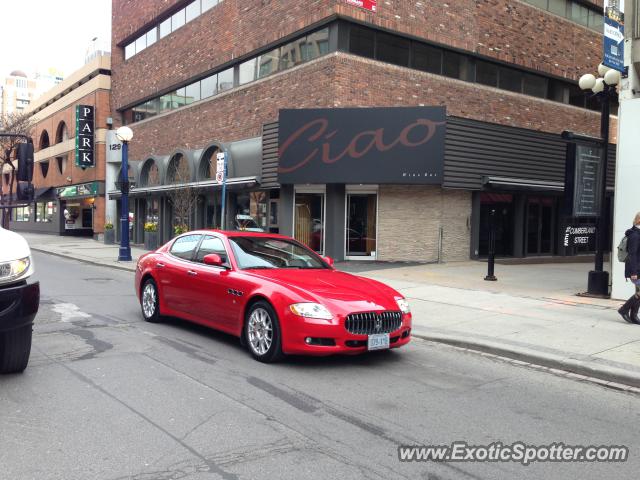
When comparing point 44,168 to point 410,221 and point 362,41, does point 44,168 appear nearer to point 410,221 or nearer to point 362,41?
point 362,41

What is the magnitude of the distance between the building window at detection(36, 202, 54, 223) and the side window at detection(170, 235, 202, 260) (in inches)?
1587

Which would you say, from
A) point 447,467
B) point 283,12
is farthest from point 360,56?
point 447,467

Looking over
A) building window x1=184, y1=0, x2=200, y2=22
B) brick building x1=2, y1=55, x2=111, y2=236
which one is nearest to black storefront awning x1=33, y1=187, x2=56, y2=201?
brick building x1=2, y1=55, x2=111, y2=236

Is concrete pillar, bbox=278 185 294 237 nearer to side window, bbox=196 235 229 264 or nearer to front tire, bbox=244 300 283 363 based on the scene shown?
side window, bbox=196 235 229 264

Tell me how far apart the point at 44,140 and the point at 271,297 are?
151 feet

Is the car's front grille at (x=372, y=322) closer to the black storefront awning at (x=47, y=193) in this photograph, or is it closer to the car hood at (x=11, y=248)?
the car hood at (x=11, y=248)

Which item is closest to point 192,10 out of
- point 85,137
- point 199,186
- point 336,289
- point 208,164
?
point 208,164

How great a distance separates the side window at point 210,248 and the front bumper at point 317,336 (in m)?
1.80

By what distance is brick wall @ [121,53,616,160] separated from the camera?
1800 centimetres

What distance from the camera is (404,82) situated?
19.0 metres

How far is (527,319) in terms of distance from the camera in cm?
912

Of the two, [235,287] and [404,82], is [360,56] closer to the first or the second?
[404,82]

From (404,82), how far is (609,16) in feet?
29.0

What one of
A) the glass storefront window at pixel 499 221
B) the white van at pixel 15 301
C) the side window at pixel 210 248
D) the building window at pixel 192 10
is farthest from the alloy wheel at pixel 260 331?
the building window at pixel 192 10
